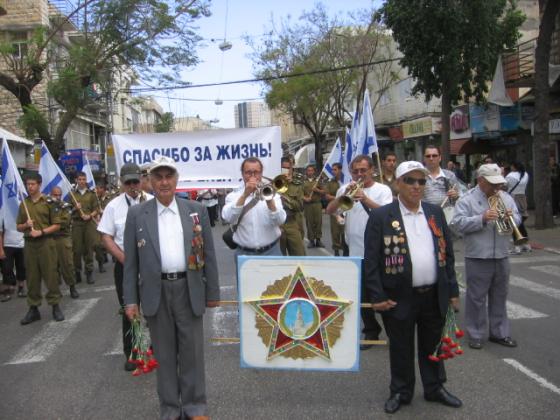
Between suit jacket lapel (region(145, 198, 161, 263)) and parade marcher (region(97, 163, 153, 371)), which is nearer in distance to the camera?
suit jacket lapel (region(145, 198, 161, 263))

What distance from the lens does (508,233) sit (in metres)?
5.66

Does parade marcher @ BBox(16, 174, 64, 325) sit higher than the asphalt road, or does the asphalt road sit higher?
parade marcher @ BBox(16, 174, 64, 325)

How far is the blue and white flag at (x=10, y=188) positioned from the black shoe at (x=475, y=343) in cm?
630

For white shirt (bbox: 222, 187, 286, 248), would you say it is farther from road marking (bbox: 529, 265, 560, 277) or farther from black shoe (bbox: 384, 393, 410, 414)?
road marking (bbox: 529, 265, 560, 277)

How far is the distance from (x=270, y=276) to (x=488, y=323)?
3111 millimetres

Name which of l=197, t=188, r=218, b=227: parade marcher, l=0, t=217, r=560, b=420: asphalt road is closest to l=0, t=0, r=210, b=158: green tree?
l=197, t=188, r=218, b=227: parade marcher

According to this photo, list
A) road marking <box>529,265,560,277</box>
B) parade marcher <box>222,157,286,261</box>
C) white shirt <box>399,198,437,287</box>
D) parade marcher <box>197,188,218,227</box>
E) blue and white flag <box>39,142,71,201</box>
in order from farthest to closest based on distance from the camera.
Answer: parade marcher <box>197,188,218,227</box> → road marking <box>529,265,560,277</box> → blue and white flag <box>39,142,71,201</box> → parade marcher <box>222,157,286,261</box> → white shirt <box>399,198,437,287</box>

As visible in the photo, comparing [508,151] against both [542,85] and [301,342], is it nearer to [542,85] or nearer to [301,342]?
[542,85]

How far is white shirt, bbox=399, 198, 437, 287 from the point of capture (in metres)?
4.04

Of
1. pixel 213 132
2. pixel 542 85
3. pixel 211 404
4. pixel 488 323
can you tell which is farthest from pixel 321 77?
pixel 211 404

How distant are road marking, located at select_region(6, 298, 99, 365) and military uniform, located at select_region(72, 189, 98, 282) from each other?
2.73 m

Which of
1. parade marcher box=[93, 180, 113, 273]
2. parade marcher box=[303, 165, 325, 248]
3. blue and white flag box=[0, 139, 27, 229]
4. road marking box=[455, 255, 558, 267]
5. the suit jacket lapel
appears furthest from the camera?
parade marcher box=[303, 165, 325, 248]

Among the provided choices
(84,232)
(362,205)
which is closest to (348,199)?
(362,205)

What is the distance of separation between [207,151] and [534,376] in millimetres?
4866
